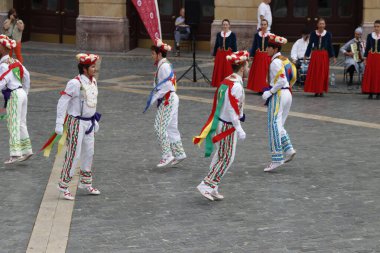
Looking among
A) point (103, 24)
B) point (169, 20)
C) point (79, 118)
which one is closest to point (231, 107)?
point (79, 118)

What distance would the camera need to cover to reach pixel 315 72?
71.8 ft

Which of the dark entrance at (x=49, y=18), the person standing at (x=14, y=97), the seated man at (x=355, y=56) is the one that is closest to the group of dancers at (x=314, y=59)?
the seated man at (x=355, y=56)

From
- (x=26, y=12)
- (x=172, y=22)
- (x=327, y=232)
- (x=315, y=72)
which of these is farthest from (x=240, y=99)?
(x=26, y=12)

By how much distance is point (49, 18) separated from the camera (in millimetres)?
32656

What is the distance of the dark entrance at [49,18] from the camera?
3203 centimetres

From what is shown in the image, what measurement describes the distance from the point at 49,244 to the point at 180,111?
30.4 feet

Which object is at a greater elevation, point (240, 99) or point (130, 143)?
point (240, 99)

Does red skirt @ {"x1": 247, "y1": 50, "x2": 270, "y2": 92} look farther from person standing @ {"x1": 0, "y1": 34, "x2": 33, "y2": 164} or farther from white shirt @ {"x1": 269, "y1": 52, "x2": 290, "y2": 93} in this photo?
person standing @ {"x1": 0, "y1": 34, "x2": 33, "y2": 164}

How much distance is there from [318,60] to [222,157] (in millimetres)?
10576

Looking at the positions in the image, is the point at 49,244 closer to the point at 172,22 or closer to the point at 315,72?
the point at 315,72

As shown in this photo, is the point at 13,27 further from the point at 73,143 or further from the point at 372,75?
the point at 73,143

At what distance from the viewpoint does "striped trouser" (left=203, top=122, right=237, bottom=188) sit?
38.8ft

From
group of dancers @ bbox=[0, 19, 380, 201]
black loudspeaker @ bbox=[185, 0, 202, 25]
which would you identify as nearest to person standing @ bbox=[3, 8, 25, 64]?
black loudspeaker @ bbox=[185, 0, 202, 25]

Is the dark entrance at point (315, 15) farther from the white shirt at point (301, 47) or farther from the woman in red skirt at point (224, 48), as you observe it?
the woman in red skirt at point (224, 48)
